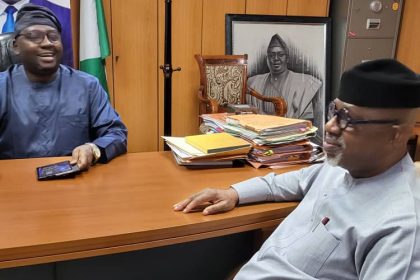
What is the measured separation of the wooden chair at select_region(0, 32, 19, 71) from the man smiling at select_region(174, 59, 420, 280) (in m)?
1.75

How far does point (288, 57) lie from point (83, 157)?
274 centimetres

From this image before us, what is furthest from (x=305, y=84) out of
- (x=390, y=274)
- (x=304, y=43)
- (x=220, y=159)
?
(x=390, y=274)

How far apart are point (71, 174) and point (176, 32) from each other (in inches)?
92.6

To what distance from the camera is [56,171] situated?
1.30m

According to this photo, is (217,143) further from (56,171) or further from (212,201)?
(56,171)

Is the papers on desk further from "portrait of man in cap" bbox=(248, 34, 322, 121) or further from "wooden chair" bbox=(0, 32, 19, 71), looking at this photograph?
"portrait of man in cap" bbox=(248, 34, 322, 121)

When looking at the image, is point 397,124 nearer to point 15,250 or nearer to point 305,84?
point 15,250

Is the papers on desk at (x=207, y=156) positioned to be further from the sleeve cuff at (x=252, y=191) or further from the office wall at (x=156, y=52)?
the office wall at (x=156, y=52)

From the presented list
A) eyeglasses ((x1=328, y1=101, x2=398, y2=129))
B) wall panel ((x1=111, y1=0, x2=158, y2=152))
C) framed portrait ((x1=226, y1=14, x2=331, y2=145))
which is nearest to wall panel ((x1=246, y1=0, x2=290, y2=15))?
framed portrait ((x1=226, y1=14, x2=331, y2=145))

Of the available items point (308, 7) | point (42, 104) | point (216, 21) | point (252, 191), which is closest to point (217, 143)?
point (252, 191)

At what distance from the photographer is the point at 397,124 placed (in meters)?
0.87

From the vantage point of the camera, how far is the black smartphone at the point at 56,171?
1.28m

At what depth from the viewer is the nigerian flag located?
2977 millimetres

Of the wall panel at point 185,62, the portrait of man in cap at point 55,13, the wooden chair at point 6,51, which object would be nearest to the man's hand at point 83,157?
the wooden chair at point 6,51
